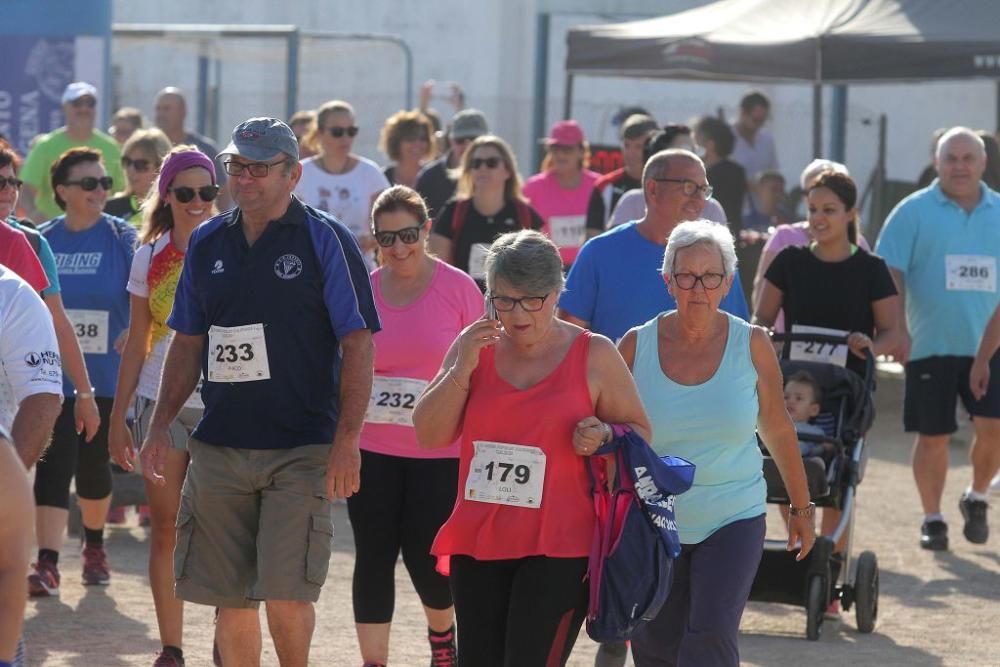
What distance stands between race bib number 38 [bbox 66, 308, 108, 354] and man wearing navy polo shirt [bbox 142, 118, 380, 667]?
9.37 ft

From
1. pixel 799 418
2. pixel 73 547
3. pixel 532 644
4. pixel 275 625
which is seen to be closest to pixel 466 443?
pixel 532 644

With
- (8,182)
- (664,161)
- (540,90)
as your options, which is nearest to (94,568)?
→ (8,182)

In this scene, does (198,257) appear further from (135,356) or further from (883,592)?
(883,592)

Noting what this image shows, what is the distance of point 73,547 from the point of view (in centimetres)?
934

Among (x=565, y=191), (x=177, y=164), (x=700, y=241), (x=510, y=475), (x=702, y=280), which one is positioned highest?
(x=565, y=191)

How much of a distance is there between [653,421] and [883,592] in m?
3.78

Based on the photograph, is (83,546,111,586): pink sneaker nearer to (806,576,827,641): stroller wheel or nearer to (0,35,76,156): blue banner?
(806,576,827,641): stroller wheel

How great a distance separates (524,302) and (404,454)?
5.56 feet

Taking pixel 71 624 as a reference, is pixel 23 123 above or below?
above

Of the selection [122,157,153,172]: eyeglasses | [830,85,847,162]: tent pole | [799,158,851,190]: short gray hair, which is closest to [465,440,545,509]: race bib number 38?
[799,158,851,190]: short gray hair

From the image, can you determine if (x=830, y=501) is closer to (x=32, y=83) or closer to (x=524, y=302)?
(x=524, y=302)

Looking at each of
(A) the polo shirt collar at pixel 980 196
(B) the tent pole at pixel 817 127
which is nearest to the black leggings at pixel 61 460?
(A) the polo shirt collar at pixel 980 196

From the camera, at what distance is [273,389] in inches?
215

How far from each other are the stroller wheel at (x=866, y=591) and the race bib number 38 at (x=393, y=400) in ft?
7.35
